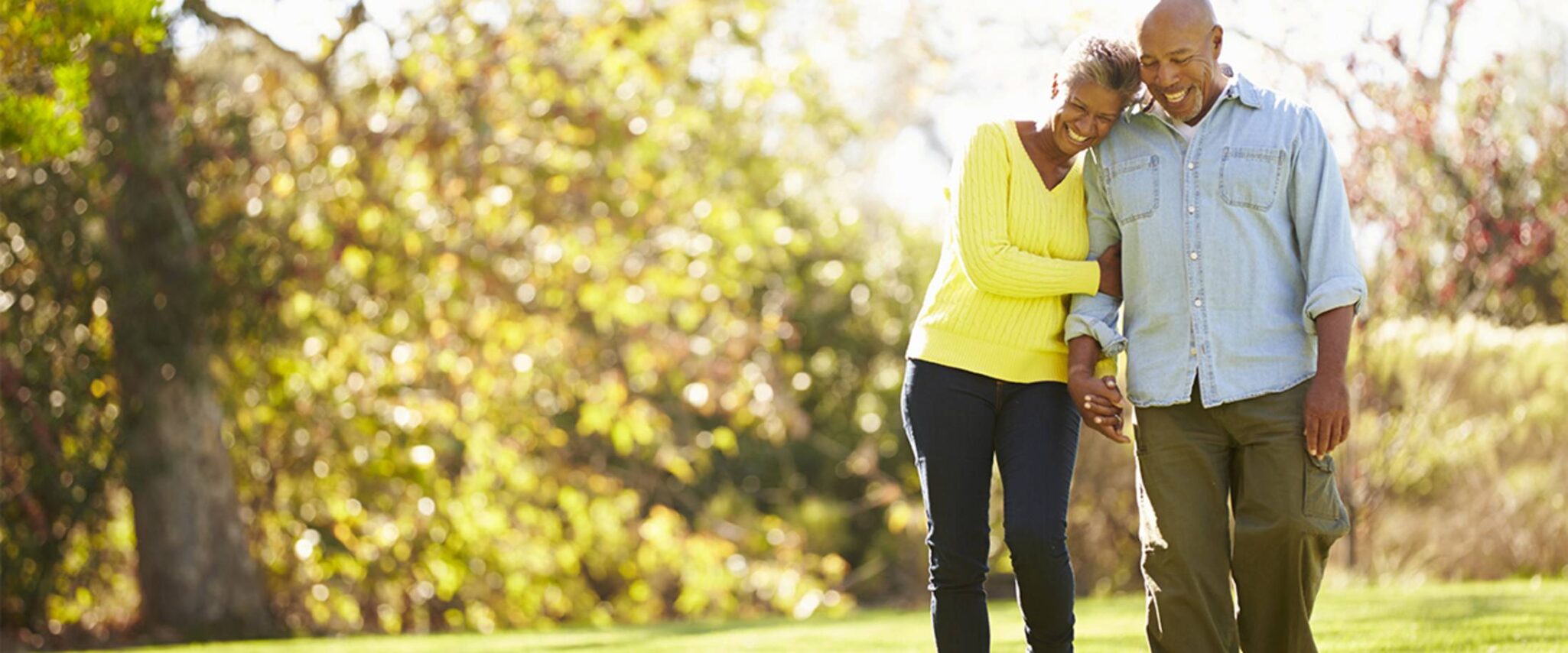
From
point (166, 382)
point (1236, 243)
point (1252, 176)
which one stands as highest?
point (1252, 176)

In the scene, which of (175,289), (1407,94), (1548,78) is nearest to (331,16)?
(175,289)

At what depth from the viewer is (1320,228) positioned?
3773 millimetres

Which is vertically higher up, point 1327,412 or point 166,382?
point 1327,412

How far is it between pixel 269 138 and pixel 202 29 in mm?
743

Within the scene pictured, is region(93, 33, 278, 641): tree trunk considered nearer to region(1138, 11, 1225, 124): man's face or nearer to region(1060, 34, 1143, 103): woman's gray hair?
region(1060, 34, 1143, 103): woman's gray hair

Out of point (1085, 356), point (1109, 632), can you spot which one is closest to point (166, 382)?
point (1109, 632)

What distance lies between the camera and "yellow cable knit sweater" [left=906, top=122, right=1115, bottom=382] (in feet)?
13.2

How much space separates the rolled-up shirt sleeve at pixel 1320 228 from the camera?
3.71 meters

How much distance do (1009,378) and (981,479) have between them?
0.25m

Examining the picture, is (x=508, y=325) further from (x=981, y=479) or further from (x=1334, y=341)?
(x=1334, y=341)

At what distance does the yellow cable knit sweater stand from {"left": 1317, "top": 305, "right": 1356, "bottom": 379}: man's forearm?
19.6 inches

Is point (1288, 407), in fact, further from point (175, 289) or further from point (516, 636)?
point (175, 289)

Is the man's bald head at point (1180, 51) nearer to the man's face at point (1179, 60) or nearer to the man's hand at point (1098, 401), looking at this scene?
the man's face at point (1179, 60)

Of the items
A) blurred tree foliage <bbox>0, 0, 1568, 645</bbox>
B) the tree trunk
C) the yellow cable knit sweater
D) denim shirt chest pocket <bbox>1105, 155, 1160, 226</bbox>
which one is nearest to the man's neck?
denim shirt chest pocket <bbox>1105, 155, 1160, 226</bbox>
